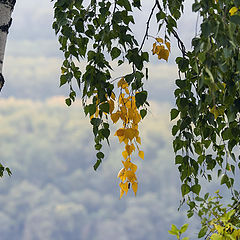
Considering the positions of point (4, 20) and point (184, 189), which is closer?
point (184, 189)

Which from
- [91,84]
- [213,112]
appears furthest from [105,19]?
[213,112]

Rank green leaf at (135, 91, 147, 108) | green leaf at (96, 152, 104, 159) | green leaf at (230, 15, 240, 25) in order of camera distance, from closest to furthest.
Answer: green leaf at (230, 15, 240, 25)
green leaf at (135, 91, 147, 108)
green leaf at (96, 152, 104, 159)

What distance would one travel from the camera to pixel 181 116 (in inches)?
48.4

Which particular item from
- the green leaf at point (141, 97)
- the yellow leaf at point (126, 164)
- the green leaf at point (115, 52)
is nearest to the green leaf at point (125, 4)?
the green leaf at point (115, 52)

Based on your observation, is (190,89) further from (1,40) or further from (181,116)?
(1,40)

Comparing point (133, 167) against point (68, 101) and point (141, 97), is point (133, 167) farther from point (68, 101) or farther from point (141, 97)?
point (68, 101)

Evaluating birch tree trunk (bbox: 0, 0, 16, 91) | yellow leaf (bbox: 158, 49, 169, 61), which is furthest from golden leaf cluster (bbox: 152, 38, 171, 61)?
birch tree trunk (bbox: 0, 0, 16, 91)

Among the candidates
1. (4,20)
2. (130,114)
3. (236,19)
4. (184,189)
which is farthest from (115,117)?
(4,20)

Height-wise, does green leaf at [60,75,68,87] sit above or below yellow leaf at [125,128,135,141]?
above

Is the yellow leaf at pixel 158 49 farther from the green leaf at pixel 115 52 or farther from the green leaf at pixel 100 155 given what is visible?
the green leaf at pixel 100 155

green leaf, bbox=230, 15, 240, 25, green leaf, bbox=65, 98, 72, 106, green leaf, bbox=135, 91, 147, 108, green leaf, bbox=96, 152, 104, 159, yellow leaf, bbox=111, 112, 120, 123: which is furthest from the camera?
green leaf, bbox=65, 98, 72, 106

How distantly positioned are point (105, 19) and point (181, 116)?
1.11 feet

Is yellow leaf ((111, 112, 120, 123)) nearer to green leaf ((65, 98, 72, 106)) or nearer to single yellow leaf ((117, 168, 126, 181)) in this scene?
single yellow leaf ((117, 168, 126, 181))

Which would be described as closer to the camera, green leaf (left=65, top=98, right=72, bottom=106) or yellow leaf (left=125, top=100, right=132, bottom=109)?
yellow leaf (left=125, top=100, right=132, bottom=109)
